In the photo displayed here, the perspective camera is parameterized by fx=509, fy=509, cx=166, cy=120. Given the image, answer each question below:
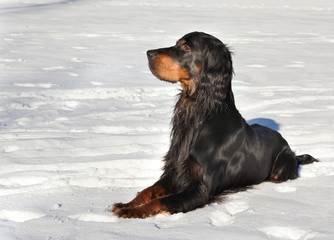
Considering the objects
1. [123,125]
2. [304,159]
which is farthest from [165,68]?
[123,125]

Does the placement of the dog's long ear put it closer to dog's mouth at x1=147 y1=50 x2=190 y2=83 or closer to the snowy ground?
dog's mouth at x1=147 y1=50 x2=190 y2=83

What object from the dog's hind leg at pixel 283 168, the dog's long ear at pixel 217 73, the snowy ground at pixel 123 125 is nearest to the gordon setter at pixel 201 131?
the dog's long ear at pixel 217 73

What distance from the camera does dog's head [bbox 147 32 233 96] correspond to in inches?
131

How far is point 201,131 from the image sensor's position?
3.35 m

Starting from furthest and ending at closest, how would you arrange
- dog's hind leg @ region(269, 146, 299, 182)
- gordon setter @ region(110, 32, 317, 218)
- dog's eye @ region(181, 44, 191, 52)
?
dog's hind leg @ region(269, 146, 299, 182) → dog's eye @ region(181, 44, 191, 52) → gordon setter @ region(110, 32, 317, 218)

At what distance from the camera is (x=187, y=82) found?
3393 mm

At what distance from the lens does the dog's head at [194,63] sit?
3322mm

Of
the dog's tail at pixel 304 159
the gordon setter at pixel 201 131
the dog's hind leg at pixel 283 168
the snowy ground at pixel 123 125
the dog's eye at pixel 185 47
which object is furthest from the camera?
the dog's tail at pixel 304 159

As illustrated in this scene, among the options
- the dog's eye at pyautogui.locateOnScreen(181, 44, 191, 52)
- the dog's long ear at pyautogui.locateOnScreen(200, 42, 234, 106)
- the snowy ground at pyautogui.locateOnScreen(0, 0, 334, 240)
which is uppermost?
the dog's eye at pyautogui.locateOnScreen(181, 44, 191, 52)

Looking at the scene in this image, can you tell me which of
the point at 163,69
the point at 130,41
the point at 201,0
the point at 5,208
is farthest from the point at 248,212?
the point at 201,0

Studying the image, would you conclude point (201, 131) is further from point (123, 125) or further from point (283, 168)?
point (123, 125)

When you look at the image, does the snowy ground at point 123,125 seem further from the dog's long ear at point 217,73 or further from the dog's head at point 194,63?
the dog's head at point 194,63

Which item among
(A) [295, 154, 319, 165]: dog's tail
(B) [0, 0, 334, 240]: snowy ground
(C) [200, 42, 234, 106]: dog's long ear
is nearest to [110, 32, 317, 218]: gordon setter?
(C) [200, 42, 234, 106]: dog's long ear

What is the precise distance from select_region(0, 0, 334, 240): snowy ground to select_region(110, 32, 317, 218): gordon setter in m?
0.16
